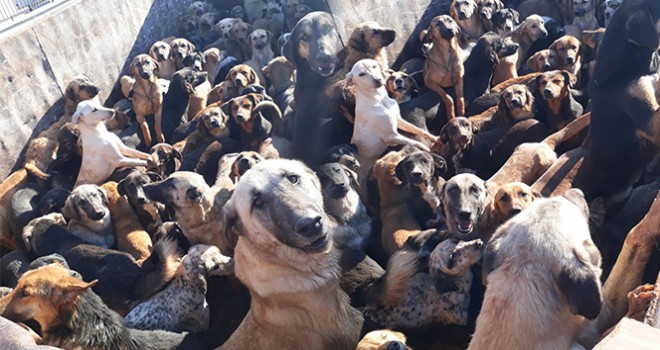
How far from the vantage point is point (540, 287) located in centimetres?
394

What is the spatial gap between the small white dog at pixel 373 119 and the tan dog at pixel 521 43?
A: 6.95ft

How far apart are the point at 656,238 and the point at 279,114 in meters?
6.10

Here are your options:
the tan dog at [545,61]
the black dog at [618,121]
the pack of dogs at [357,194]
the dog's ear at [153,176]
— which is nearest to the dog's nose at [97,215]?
the pack of dogs at [357,194]

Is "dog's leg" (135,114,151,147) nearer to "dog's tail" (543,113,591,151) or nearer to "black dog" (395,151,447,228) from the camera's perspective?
"black dog" (395,151,447,228)

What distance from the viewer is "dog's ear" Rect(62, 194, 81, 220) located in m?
8.38

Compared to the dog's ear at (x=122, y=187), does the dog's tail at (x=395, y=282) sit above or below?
above

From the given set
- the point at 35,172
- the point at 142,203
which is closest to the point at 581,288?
the point at 142,203

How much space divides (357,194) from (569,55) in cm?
391

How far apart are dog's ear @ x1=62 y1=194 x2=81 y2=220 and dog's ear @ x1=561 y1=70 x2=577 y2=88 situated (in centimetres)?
574

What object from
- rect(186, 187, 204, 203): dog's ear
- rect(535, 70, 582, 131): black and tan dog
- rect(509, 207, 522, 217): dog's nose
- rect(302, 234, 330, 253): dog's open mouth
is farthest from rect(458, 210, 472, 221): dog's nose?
rect(186, 187, 204, 203): dog's ear

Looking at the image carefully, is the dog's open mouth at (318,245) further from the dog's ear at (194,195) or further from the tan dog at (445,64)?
the tan dog at (445,64)

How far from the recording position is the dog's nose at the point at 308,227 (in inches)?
197

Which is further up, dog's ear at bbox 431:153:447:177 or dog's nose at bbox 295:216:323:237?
dog's nose at bbox 295:216:323:237

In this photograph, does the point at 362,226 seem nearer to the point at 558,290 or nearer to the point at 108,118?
the point at 558,290
